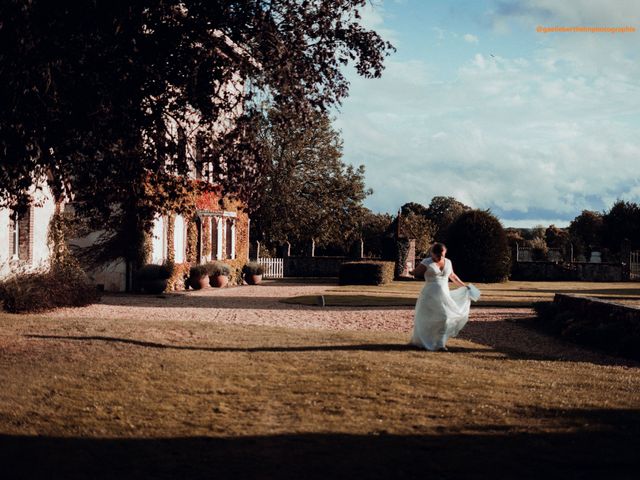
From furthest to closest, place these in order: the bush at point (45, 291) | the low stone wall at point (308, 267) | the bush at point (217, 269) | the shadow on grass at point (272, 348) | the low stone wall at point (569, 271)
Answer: the low stone wall at point (308, 267) → the low stone wall at point (569, 271) → the bush at point (217, 269) → the bush at point (45, 291) → the shadow on grass at point (272, 348)

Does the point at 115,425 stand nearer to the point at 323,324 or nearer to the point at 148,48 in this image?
the point at 148,48

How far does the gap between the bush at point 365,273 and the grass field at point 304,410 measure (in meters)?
21.7

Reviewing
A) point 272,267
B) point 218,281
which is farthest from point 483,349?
point 272,267

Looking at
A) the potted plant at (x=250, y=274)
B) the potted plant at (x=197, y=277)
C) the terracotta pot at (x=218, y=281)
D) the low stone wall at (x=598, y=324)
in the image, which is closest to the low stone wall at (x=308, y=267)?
the potted plant at (x=250, y=274)

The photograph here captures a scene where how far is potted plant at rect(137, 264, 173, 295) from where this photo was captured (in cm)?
2500

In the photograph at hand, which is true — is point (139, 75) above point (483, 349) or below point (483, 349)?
above

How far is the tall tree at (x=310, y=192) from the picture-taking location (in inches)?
1737

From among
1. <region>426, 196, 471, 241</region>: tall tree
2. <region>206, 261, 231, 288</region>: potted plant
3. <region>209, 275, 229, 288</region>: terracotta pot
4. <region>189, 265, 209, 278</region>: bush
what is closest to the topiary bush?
<region>206, 261, 231, 288</region>: potted plant

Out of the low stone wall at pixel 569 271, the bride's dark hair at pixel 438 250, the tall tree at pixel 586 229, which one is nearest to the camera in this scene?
the bride's dark hair at pixel 438 250

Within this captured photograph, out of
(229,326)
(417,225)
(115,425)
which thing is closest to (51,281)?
(229,326)

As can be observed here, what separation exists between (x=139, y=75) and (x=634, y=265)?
42.7 meters

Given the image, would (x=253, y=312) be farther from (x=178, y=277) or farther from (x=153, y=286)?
(x=178, y=277)

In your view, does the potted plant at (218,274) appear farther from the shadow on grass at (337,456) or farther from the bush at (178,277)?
the shadow on grass at (337,456)

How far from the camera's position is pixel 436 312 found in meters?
11.9
